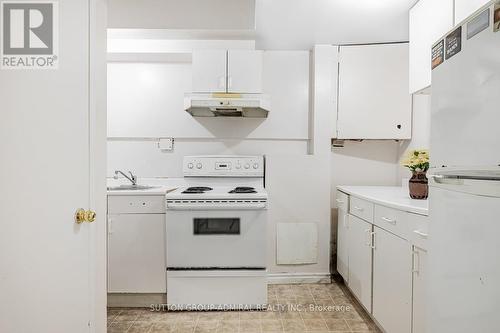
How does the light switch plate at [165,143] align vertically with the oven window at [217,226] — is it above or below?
above

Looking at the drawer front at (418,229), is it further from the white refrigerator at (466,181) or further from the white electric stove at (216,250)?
the white electric stove at (216,250)

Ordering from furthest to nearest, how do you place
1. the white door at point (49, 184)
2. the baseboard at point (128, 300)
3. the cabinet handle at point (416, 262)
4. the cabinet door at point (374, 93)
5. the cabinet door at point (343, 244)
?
1. the cabinet door at point (374, 93)
2. the cabinet door at point (343, 244)
3. the baseboard at point (128, 300)
4. the cabinet handle at point (416, 262)
5. the white door at point (49, 184)

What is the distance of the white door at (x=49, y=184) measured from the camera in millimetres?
965

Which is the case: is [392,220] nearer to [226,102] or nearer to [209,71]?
[226,102]

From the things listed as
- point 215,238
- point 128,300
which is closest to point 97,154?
point 215,238

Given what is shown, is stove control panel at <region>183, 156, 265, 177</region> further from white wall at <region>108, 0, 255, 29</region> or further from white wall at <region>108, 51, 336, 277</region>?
white wall at <region>108, 0, 255, 29</region>

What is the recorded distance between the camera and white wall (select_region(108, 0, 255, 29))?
1.64 m

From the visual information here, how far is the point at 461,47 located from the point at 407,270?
3.61 feet

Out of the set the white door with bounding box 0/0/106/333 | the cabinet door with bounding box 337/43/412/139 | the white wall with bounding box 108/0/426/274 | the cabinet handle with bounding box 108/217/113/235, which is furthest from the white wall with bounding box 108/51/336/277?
the white door with bounding box 0/0/106/333

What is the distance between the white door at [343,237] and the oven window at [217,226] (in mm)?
946

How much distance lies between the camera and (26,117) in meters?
0.97

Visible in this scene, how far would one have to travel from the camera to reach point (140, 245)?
7.18 ft

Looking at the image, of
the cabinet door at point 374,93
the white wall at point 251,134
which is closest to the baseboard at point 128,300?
the white wall at point 251,134

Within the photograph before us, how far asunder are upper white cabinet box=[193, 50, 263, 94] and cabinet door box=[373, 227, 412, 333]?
1.51 meters
